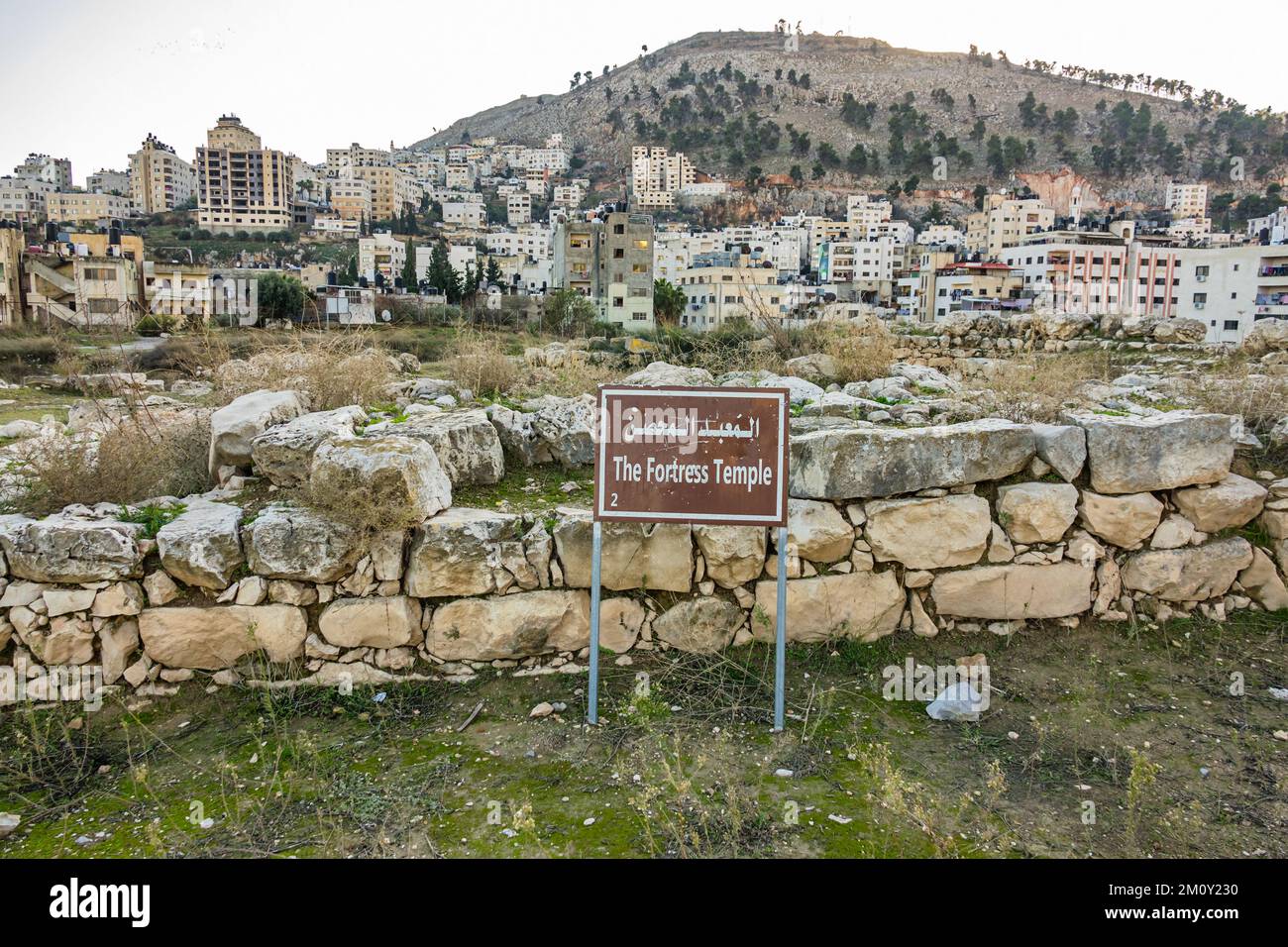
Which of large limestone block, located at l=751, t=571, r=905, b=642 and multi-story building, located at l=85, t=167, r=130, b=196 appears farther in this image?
multi-story building, located at l=85, t=167, r=130, b=196

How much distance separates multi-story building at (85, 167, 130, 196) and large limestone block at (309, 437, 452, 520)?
157233 mm

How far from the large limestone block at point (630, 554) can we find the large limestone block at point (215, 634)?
1.74m

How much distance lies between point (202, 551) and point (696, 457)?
3.03 m

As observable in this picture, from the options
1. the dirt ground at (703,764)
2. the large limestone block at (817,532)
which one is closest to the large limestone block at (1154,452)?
the dirt ground at (703,764)

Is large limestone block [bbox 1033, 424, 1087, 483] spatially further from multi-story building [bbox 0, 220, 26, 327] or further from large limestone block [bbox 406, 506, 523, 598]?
multi-story building [bbox 0, 220, 26, 327]

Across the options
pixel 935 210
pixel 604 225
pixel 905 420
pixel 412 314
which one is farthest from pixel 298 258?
pixel 905 420

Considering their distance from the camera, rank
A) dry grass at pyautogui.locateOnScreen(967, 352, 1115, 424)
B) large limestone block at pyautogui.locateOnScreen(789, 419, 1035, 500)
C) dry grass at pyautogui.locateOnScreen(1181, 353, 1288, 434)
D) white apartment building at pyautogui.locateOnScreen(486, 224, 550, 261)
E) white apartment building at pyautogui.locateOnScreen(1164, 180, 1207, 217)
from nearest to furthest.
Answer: large limestone block at pyautogui.locateOnScreen(789, 419, 1035, 500)
dry grass at pyautogui.locateOnScreen(967, 352, 1115, 424)
dry grass at pyautogui.locateOnScreen(1181, 353, 1288, 434)
white apartment building at pyautogui.locateOnScreen(486, 224, 550, 261)
white apartment building at pyautogui.locateOnScreen(1164, 180, 1207, 217)

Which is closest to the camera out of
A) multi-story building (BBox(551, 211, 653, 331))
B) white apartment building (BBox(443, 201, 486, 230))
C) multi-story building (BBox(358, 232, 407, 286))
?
multi-story building (BBox(551, 211, 653, 331))

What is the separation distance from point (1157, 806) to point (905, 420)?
3598 mm

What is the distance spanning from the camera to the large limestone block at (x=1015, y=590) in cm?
566

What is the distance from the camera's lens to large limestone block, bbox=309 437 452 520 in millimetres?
5051

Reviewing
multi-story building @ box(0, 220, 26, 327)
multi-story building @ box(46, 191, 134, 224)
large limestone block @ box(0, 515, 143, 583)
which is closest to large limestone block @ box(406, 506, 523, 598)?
large limestone block @ box(0, 515, 143, 583)

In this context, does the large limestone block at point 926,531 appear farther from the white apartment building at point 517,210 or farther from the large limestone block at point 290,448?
the white apartment building at point 517,210
